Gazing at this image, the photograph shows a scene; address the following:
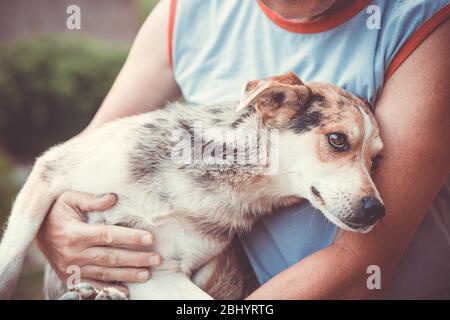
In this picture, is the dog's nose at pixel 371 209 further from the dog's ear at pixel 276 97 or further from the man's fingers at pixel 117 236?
the man's fingers at pixel 117 236

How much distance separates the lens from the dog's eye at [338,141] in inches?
54.6

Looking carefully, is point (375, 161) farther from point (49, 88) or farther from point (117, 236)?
point (49, 88)

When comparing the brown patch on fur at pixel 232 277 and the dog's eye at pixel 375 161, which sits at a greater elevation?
the dog's eye at pixel 375 161

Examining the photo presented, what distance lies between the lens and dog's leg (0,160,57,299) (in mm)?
1521

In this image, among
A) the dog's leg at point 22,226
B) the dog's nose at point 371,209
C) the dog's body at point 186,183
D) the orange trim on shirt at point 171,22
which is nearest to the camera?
the dog's nose at point 371,209

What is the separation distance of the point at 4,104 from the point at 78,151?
2.62 m

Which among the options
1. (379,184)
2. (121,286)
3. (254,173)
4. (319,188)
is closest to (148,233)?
(121,286)

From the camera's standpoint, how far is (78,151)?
1.58 m

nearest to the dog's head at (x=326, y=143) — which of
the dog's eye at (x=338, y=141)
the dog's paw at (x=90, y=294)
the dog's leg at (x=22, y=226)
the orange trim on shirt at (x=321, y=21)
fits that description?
the dog's eye at (x=338, y=141)

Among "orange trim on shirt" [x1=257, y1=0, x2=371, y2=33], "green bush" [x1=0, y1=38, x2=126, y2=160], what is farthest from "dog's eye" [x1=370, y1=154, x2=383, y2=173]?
"green bush" [x1=0, y1=38, x2=126, y2=160]

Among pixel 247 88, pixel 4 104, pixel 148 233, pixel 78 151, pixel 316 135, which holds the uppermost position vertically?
pixel 247 88

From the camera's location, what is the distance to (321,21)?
58.2 inches

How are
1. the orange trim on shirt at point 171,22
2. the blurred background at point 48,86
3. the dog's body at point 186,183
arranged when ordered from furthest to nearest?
1. the blurred background at point 48,86
2. the orange trim on shirt at point 171,22
3. the dog's body at point 186,183
